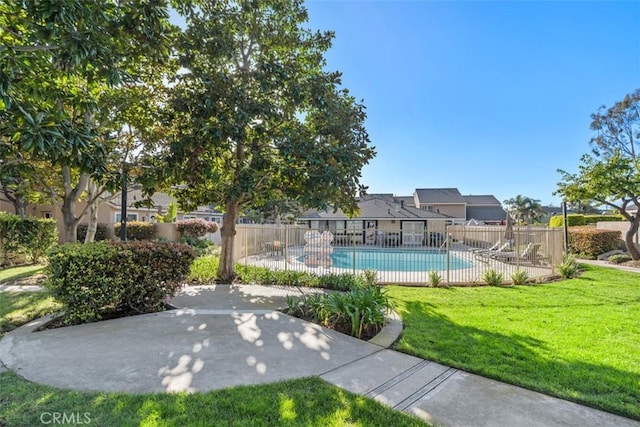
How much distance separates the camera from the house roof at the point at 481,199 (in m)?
50.2

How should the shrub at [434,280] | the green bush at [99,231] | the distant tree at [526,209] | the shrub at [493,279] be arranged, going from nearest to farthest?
the shrub at [434,280] < the shrub at [493,279] < the green bush at [99,231] < the distant tree at [526,209]

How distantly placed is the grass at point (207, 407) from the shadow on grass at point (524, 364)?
183 centimetres

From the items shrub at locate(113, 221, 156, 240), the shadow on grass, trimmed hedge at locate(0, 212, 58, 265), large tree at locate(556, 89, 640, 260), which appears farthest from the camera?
shrub at locate(113, 221, 156, 240)

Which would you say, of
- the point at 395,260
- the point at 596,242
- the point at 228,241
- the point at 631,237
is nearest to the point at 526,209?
the point at 596,242

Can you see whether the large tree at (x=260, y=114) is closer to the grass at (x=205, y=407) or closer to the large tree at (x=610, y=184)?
the grass at (x=205, y=407)

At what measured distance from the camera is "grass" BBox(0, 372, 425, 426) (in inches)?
121

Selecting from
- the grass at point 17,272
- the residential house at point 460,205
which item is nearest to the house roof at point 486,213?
the residential house at point 460,205

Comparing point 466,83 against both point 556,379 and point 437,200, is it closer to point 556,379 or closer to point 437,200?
point 556,379

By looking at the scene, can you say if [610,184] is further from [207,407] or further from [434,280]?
[207,407]

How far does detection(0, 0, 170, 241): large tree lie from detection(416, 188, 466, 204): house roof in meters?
43.3

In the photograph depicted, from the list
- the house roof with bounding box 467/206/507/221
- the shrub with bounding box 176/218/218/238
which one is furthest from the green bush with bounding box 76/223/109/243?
the house roof with bounding box 467/206/507/221

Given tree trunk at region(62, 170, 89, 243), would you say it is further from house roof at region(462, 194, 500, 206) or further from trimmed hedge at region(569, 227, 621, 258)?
house roof at region(462, 194, 500, 206)

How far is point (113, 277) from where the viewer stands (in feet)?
20.7

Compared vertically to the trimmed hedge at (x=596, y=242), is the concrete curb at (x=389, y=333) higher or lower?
lower
